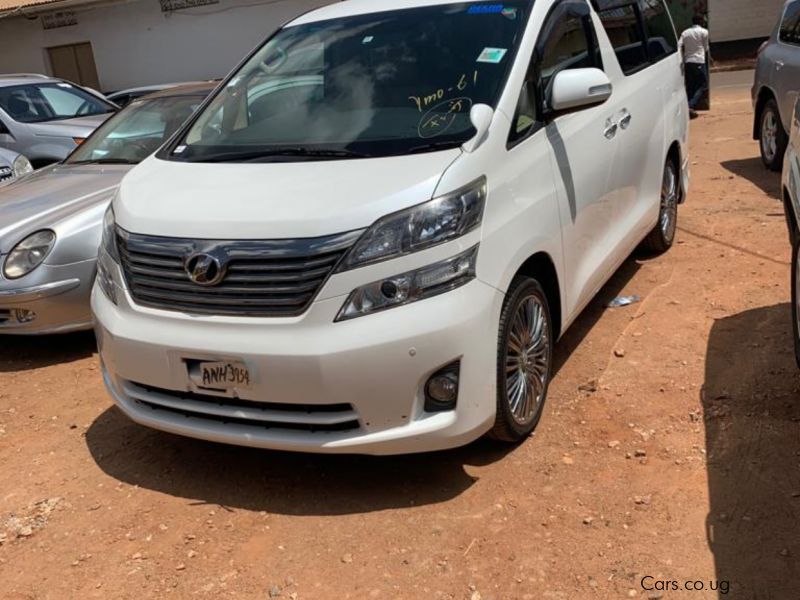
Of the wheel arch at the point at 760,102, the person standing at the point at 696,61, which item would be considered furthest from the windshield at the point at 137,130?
the person standing at the point at 696,61

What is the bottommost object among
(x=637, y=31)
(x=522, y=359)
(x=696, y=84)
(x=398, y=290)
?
(x=696, y=84)

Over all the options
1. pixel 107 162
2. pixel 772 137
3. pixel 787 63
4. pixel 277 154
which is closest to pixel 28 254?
pixel 107 162

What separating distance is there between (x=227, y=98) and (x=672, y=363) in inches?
106

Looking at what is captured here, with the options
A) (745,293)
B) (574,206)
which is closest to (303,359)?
(574,206)

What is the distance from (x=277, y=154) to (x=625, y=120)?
218 cm

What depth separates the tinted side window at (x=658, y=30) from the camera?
566 centimetres

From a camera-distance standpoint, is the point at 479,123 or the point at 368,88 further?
the point at 368,88

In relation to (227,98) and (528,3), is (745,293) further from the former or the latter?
(227,98)

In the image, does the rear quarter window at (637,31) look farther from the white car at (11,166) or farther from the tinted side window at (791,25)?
the white car at (11,166)

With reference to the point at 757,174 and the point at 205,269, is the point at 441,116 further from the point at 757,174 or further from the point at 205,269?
the point at 757,174

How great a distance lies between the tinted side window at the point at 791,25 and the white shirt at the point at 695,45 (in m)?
4.45

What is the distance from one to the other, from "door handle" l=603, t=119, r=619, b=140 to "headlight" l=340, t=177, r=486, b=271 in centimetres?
164

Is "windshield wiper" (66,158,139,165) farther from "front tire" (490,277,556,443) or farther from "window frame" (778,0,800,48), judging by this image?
"window frame" (778,0,800,48)

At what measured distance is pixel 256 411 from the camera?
3287 millimetres
